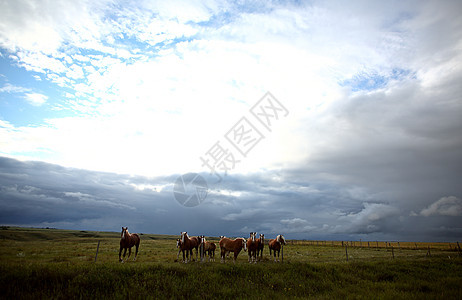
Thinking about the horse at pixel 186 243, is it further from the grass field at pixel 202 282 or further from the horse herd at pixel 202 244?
the grass field at pixel 202 282

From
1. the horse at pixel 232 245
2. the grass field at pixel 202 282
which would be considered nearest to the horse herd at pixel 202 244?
the horse at pixel 232 245

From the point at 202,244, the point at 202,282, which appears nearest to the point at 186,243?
the point at 202,244

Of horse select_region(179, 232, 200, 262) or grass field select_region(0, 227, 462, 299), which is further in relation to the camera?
horse select_region(179, 232, 200, 262)

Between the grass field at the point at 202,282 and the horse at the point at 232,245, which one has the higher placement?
the horse at the point at 232,245

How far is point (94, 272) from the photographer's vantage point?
557 inches

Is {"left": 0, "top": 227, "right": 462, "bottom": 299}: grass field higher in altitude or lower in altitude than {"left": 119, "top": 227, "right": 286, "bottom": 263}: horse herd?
lower

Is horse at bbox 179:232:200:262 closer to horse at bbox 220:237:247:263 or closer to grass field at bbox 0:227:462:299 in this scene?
horse at bbox 220:237:247:263

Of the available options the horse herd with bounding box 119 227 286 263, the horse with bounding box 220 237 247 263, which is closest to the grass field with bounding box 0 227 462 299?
the horse herd with bounding box 119 227 286 263

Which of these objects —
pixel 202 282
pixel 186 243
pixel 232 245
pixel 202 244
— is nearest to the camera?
pixel 202 282

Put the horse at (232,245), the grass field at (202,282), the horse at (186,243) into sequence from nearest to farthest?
the grass field at (202,282), the horse at (186,243), the horse at (232,245)

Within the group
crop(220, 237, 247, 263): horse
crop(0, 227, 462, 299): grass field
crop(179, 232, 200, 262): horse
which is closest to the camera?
crop(0, 227, 462, 299): grass field

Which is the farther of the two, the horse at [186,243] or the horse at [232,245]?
the horse at [232,245]

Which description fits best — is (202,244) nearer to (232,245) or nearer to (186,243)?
(186,243)

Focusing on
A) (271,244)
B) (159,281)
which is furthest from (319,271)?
(159,281)
